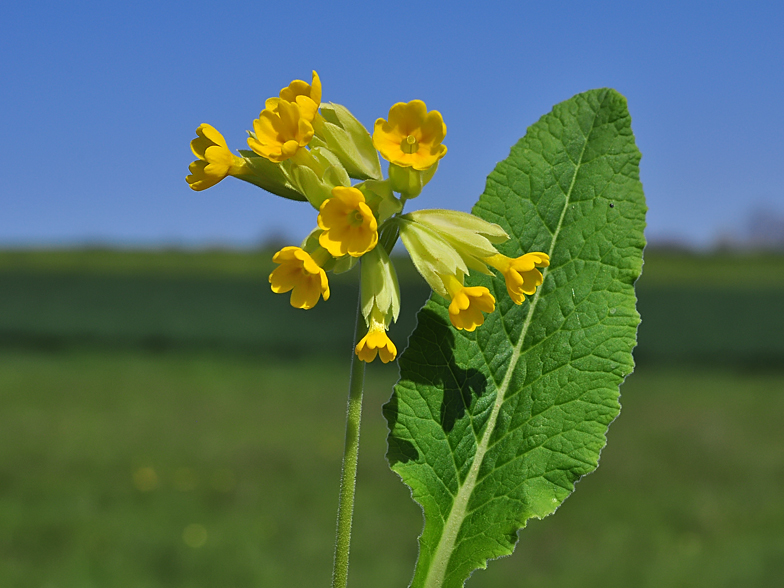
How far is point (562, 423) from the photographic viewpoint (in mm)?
1056

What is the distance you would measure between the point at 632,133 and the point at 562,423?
47 centimetres

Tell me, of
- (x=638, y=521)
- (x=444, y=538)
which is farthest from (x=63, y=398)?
(x=444, y=538)

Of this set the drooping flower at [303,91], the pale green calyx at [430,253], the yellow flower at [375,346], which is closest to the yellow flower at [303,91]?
the drooping flower at [303,91]

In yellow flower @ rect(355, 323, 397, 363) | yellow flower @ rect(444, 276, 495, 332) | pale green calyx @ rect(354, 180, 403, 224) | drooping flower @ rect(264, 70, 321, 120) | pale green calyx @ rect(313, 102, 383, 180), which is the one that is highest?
drooping flower @ rect(264, 70, 321, 120)

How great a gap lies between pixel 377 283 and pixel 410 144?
0.19 m

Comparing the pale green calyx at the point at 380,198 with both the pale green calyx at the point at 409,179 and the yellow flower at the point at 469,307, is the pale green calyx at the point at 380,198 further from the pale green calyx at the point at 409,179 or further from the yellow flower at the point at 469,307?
the yellow flower at the point at 469,307

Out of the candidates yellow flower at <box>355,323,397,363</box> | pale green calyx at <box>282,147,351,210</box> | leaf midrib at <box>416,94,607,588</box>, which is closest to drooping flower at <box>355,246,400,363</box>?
yellow flower at <box>355,323,397,363</box>

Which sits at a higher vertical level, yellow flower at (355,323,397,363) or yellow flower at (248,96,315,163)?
yellow flower at (248,96,315,163)

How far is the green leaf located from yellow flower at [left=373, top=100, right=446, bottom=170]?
199mm

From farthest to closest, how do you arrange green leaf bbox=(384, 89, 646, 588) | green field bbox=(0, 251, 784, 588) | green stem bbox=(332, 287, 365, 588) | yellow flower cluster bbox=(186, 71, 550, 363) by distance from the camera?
green field bbox=(0, 251, 784, 588)
green leaf bbox=(384, 89, 646, 588)
yellow flower cluster bbox=(186, 71, 550, 363)
green stem bbox=(332, 287, 365, 588)

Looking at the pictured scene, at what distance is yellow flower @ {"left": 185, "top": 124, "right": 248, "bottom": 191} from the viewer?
103 centimetres

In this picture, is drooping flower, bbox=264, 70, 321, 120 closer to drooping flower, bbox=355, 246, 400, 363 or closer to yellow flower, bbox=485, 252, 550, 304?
drooping flower, bbox=355, 246, 400, 363

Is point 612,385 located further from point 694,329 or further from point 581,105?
point 694,329

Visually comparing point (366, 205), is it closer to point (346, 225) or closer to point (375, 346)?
point (346, 225)
